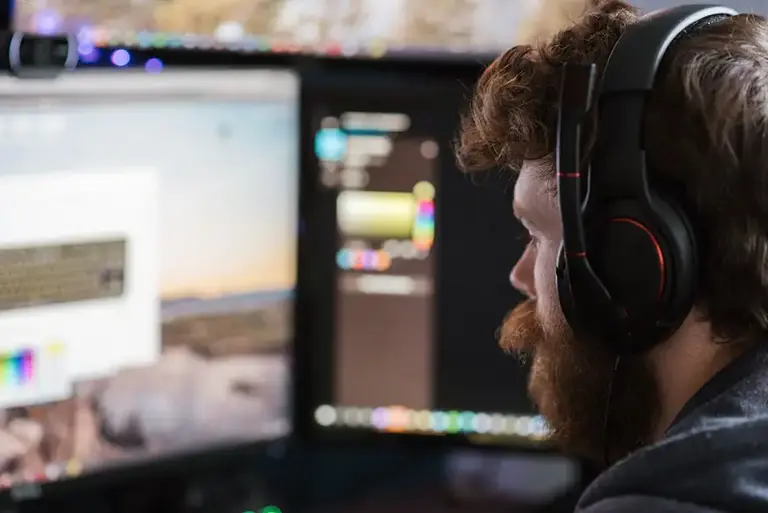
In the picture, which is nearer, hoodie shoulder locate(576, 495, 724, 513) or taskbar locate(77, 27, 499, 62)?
hoodie shoulder locate(576, 495, 724, 513)

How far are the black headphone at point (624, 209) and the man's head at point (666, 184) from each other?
2cm

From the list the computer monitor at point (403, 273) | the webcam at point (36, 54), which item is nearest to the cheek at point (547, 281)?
the computer monitor at point (403, 273)

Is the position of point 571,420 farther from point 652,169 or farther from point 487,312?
point 487,312

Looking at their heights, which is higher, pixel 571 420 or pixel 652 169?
pixel 652 169

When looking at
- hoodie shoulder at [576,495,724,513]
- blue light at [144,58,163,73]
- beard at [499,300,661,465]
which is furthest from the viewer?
blue light at [144,58,163,73]

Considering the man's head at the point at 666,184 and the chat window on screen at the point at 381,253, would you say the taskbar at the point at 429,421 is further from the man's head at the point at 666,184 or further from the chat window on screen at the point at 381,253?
the man's head at the point at 666,184

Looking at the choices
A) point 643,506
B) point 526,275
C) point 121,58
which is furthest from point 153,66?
point 643,506

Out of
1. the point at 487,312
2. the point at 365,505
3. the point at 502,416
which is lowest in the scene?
the point at 365,505

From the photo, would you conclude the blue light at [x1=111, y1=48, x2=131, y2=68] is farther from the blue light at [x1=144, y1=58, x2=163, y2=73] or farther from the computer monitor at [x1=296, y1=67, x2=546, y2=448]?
the computer monitor at [x1=296, y1=67, x2=546, y2=448]

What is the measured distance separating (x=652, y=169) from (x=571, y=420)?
224 millimetres

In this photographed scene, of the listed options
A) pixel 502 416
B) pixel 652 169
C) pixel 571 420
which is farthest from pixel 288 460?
pixel 652 169

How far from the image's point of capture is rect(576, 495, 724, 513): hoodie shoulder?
1.90ft

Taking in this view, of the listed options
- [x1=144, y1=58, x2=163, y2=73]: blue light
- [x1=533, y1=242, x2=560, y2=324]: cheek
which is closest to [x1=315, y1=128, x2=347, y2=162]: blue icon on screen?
[x1=144, y1=58, x2=163, y2=73]: blue light

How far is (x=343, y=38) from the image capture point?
118 cm
